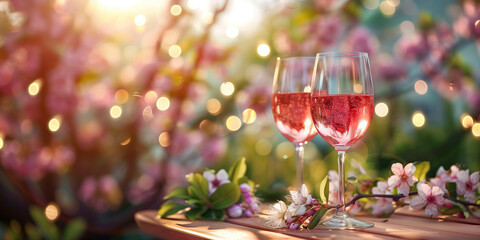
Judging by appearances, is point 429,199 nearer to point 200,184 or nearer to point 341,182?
point 341,182

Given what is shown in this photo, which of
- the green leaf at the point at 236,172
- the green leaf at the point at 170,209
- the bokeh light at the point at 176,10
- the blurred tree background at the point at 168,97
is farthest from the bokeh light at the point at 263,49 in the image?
the green leaf at the point at 170,209

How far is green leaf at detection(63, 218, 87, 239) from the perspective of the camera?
2.37 meters

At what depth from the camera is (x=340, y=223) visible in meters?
1.08

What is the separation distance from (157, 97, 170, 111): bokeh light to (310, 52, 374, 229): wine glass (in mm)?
1551

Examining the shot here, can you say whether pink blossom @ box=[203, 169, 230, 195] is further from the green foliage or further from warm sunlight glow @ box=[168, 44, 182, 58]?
warm sunlight glow @ box=[168, 44, 182, 58]

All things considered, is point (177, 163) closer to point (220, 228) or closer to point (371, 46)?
point (371, 46)

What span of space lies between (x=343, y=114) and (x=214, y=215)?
1.18 feet

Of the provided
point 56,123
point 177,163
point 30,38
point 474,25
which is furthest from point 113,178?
point 474,25

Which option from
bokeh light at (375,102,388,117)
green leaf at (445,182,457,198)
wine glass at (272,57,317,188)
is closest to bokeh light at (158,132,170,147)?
bokeh light at (375,102,388,117)

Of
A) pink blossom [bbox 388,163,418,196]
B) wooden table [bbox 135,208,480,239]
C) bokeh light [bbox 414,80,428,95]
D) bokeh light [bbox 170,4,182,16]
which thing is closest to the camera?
wooden table [bbox 135,208,480,239]

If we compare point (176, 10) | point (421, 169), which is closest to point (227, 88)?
point (176, 10)

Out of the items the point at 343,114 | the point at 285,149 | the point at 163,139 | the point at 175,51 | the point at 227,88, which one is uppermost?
the point at 175,51

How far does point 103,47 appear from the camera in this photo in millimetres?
2811

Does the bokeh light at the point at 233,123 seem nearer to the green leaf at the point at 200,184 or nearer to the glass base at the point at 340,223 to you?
the green leaf at the point at 200,184
